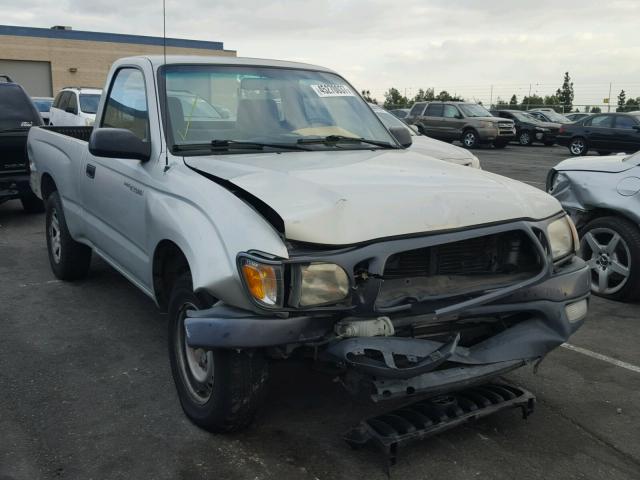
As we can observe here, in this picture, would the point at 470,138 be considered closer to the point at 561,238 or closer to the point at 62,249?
the point at 62,249

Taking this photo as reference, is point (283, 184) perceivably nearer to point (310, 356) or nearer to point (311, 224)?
point (311, 224)

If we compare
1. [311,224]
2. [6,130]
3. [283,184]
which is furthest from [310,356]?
[6,130]

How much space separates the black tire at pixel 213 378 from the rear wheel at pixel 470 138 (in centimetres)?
2221

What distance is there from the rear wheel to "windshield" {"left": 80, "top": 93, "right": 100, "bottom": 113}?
47.0 ft

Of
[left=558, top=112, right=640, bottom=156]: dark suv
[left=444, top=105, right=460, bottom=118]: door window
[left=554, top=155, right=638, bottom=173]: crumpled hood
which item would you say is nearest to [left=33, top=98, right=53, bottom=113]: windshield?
[left=444, top=105, right=460, bottom=118]: door window

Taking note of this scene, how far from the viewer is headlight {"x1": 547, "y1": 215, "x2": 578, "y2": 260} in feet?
11.0

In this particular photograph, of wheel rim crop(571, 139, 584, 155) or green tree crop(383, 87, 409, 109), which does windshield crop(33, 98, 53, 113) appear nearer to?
wheel rim crop(571, 139, 584, 155)

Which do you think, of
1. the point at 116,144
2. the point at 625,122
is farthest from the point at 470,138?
the point at 116,144

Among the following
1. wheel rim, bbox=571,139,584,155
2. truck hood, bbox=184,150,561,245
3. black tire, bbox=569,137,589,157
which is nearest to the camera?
truck hood, bbox=184,150,561,245

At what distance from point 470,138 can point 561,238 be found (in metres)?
22.0

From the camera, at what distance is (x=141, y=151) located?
3.79 metres

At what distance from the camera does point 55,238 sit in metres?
6.03

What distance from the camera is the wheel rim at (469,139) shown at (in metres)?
24.4

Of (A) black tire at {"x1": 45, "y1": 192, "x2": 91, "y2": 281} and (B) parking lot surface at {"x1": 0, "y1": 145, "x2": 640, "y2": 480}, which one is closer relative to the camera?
(B) parking lot surface at {"x1": 0, "y1": 145, "x2": 640, "y2": 480}
